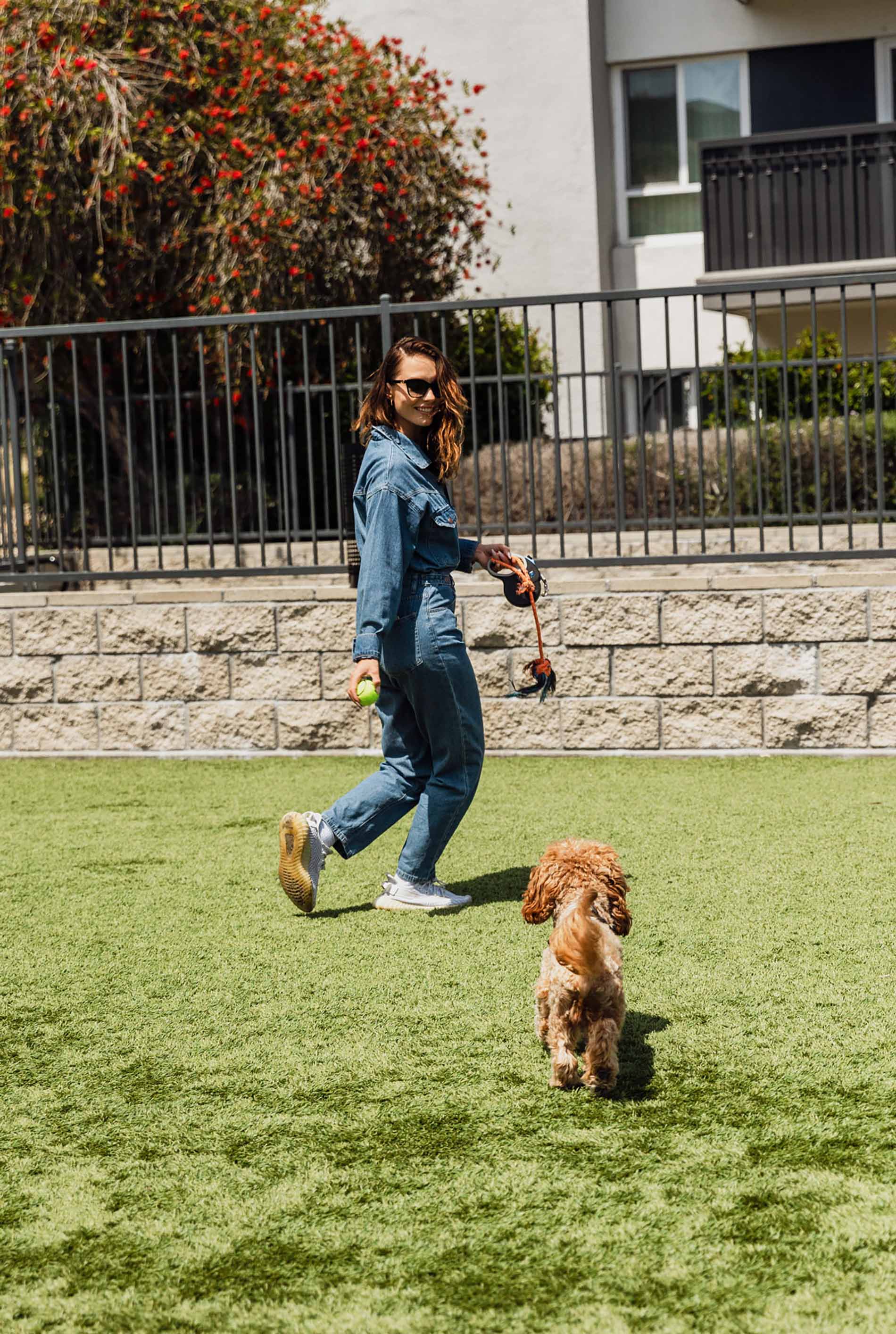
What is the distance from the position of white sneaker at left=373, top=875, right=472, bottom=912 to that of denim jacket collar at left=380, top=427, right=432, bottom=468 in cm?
137

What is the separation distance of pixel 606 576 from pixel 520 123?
984 cm

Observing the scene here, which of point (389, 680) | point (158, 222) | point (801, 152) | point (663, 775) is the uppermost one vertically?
point (801, 152)

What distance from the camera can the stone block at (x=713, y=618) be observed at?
23.8 feet

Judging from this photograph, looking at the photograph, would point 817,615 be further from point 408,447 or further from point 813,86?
point 813,86

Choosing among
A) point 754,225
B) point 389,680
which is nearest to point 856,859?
point 389,680

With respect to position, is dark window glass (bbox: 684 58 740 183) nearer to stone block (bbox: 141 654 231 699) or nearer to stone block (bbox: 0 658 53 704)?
stone block (bbox: 141 654 231 699)

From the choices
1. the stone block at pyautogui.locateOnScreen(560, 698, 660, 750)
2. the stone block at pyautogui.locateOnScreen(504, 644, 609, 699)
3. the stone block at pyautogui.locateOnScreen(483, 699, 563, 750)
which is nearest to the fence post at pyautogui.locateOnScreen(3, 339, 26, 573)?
the stone block at pyautogui.locateOnScreen(483, 699, 563, 750)

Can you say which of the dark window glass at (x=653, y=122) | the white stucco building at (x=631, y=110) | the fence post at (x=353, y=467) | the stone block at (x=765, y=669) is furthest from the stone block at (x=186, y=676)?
the dark window glass at (x=653, y=122)

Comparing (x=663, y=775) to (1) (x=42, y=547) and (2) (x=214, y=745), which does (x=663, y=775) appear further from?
(1) (x=42, y=547)

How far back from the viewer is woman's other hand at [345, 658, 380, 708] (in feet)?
13.8

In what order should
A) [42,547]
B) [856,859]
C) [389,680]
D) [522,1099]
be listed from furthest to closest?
[42,547] < [856,859] < [389,680] < [522,1099]

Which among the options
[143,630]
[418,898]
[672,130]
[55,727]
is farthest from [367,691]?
[672,130]

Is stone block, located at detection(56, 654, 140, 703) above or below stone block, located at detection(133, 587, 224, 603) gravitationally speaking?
below

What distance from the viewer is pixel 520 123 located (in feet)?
53.2
